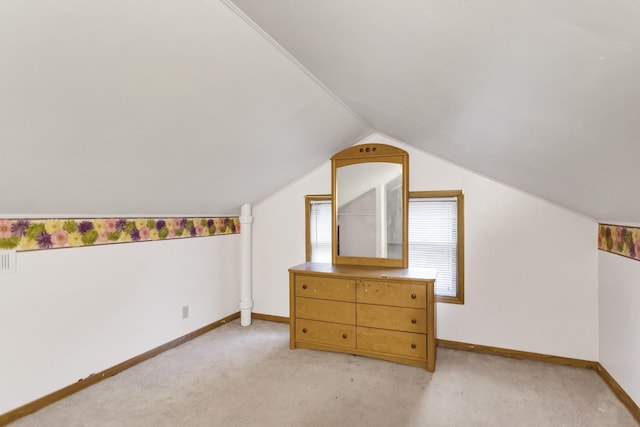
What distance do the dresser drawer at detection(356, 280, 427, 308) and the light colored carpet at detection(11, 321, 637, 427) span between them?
0.50m

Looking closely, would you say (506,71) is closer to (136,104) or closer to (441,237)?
(136,104)

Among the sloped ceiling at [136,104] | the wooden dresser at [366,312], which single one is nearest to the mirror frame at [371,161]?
the wooden dresser at [366,312]

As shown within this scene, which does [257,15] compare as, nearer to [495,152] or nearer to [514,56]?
[514,56]

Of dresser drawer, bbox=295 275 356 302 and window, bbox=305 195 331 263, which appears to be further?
window, bbox=305 195 331 263

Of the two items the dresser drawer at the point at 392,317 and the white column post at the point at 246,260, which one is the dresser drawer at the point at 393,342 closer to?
the dresser drawer at the point at 392,317

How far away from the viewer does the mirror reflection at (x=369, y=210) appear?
3230 millimetres

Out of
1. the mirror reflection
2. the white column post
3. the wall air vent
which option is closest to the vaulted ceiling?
the wall air vent

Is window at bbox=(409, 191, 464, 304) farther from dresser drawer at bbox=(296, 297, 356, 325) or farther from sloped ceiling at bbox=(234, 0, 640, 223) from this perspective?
sloped ceiling at bbox=(234, 0, 640, 223)

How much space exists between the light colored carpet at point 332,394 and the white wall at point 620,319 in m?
0.18

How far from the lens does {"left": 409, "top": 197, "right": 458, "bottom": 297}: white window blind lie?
319 cm

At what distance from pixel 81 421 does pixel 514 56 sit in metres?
2.80

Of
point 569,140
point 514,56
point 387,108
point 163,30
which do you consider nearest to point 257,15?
point 163,30

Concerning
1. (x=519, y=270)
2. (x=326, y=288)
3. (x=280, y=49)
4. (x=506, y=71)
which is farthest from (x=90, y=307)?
(x=519, y=270)

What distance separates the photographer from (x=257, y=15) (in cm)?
133
